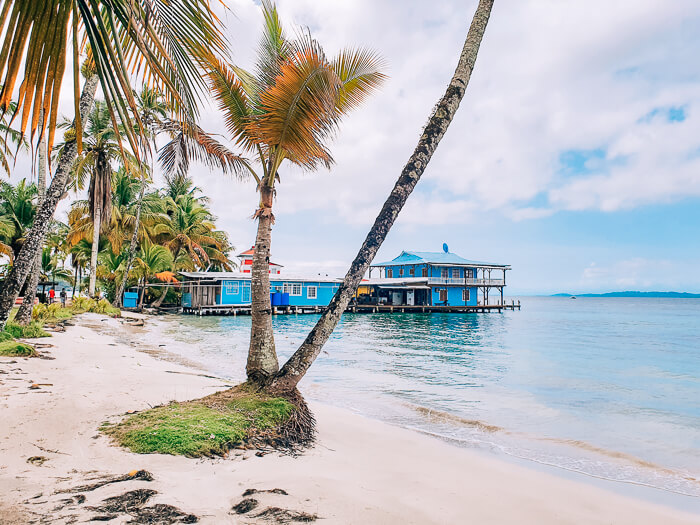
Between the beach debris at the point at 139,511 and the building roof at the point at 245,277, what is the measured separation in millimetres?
34976

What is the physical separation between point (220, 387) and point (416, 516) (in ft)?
16.4

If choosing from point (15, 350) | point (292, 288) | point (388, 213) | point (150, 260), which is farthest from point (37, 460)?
point (292, 288)

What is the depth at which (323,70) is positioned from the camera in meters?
5.32

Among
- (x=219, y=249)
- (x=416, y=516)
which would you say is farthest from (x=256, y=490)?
(x=219, y=249)

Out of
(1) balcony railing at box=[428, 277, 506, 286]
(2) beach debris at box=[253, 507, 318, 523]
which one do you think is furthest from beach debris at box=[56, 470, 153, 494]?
(1) balcony railing at box=[428, 277, 506, 286]

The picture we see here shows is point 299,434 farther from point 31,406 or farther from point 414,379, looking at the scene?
point 414,379

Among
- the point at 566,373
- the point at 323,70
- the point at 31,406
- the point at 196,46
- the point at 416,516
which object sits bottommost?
the point at 566,373

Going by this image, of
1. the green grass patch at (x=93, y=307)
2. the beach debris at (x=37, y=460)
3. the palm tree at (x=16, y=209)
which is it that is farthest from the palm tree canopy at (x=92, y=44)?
the palm tree at (x=16, y=209)

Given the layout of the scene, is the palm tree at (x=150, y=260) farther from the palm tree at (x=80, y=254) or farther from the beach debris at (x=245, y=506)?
the beach debris at (x=245, y=506)

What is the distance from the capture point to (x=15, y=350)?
7980 millimetres

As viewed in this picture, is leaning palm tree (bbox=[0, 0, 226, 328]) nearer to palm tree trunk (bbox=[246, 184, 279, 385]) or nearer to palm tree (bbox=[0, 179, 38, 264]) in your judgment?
palm tree trunk (bbox=[246, 184, 279, 385])

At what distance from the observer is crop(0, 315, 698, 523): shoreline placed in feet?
10.1

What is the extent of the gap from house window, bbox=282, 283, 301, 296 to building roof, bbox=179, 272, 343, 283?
0.94 metres

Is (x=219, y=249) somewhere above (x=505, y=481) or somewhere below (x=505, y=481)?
above
